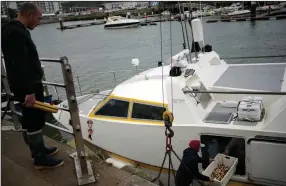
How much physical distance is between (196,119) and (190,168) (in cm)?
113

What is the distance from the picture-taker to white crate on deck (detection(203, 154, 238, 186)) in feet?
16.8

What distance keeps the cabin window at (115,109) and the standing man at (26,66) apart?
9.37ft

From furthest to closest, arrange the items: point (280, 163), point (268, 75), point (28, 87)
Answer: point (268, 75)
point (280, 163)
point (28, 87)

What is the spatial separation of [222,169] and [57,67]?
24619mm

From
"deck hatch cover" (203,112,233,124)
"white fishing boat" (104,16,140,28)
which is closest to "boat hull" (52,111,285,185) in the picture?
"deck hatch cover" (203,112,233,124)

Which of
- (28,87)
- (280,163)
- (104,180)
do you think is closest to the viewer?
(28,87)

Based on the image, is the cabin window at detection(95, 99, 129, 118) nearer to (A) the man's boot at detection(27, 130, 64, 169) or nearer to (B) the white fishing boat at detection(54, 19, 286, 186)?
(B) the white fishing boat at detection(54, 19, 286, 186)

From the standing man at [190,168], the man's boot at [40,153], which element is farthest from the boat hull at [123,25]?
the man's boot at [40,153]

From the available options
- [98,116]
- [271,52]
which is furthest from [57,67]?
[98,116]

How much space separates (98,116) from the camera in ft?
22.7

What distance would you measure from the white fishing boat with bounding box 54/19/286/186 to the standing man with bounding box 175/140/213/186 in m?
0.63

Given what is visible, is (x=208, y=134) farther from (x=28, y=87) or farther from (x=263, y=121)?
(x=28, y=87)

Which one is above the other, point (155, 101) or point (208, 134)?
point (155, 101)

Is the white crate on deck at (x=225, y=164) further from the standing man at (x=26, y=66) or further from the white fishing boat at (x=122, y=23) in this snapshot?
the white fishing boat at (x=122, y=23)
